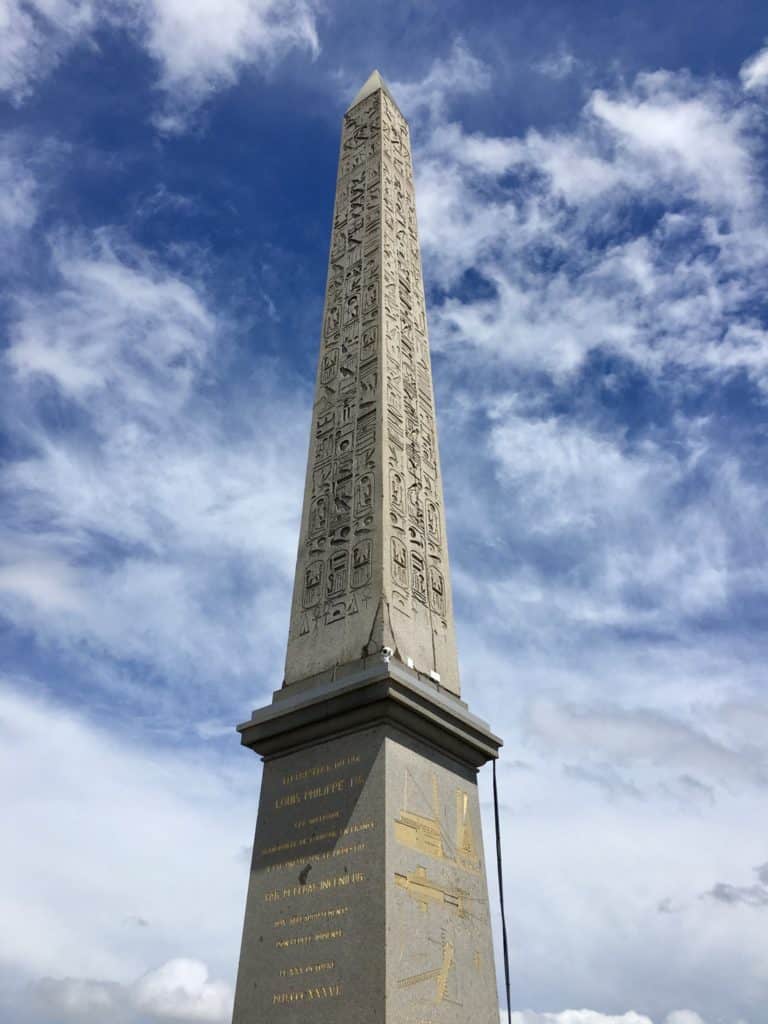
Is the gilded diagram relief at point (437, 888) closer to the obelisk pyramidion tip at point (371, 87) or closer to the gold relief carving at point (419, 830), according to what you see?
the gold relief carving at point (419, 830)

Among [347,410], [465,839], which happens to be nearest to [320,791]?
[465,839]

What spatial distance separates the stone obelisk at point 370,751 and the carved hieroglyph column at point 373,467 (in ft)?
0.07

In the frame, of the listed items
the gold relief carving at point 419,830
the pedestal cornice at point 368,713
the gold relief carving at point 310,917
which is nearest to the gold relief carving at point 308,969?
the gold relief carving at point 310,917

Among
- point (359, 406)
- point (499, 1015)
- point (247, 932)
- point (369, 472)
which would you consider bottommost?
point (499, 1015)

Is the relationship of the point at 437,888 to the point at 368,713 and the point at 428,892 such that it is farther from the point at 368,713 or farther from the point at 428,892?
the point at 368,713

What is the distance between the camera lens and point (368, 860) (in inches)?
268

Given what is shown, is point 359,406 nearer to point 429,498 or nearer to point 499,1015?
point 429,498

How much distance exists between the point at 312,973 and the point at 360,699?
6.25 ft

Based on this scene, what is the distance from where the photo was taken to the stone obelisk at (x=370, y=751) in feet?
21.7

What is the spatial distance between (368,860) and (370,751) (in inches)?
32.6

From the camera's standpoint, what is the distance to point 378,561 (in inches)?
333

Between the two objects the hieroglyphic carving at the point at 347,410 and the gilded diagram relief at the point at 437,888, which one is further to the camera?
the hieroglyphic carving at the point at 347,410

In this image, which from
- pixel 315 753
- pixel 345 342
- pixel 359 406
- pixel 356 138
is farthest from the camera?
pixel 356 138

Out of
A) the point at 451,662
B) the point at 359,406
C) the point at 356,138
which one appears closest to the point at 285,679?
the point at 451,662
